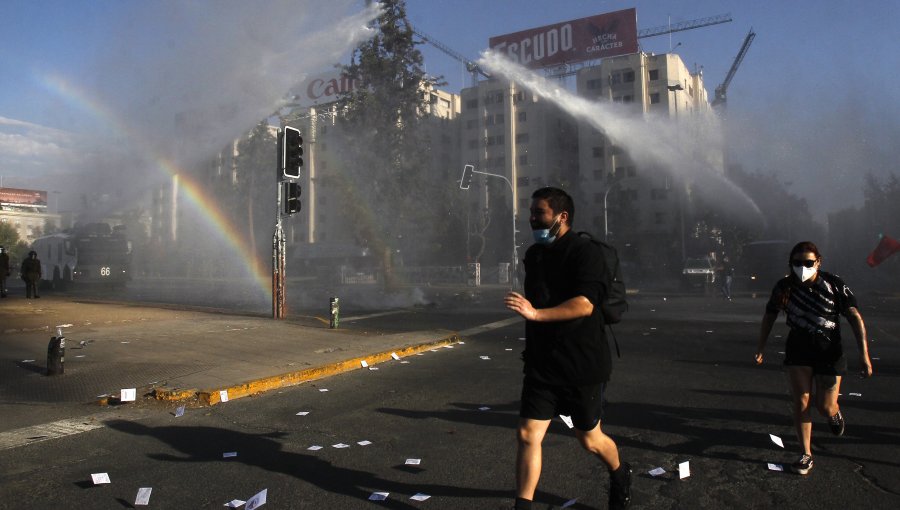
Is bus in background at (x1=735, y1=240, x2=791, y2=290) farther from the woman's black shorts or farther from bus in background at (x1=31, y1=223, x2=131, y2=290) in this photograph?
bus in background at (x1=31, y1=223, x2=131, y2=290)

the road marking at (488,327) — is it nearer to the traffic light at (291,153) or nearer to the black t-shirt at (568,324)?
the traffic light at (291,153)

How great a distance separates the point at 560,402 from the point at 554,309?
1.74 ft

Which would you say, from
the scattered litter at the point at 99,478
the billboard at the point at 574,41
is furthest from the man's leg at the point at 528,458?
the billboard at the point at 574,41

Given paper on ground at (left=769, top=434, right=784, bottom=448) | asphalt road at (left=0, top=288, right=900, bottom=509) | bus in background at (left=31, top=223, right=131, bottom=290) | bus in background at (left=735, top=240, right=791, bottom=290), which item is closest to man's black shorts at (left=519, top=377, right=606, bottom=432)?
asphalt road at (left=0, top=288, right=900, bottom=509)

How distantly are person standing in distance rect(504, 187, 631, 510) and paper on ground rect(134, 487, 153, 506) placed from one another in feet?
7.49

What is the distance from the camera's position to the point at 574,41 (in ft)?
201

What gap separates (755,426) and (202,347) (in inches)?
313

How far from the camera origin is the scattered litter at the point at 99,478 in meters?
3.73

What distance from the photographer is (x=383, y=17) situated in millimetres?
30672

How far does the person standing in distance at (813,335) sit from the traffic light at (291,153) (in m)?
10.9

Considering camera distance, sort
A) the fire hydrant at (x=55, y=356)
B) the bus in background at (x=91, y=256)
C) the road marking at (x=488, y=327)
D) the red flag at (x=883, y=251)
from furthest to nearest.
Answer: the bus in background at (x=91, y=256)
the red flag at (x=883, y=251)
the road marking at (x=488, y=327)
the fire hydrant at (x=55, y=356)

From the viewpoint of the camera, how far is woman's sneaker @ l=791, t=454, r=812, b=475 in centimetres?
376

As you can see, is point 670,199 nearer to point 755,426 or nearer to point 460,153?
point 460,153

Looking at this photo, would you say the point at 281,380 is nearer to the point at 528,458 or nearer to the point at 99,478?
the point at 99,478
